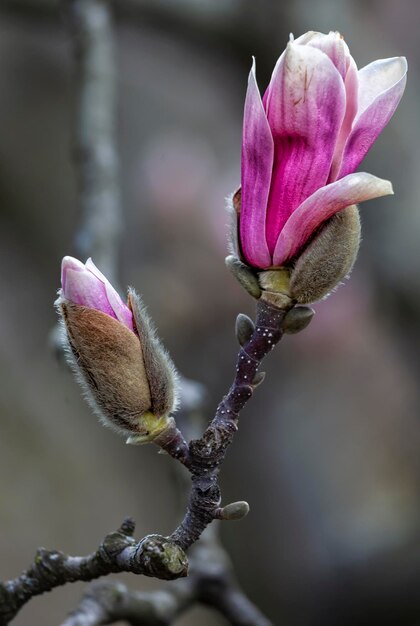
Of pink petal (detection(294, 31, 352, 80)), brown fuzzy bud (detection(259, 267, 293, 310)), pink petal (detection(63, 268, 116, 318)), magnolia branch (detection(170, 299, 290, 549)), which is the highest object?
pink petal (detection(294, 31, 352, 80))

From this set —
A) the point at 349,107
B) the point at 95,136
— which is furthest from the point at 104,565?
the point at 95,136

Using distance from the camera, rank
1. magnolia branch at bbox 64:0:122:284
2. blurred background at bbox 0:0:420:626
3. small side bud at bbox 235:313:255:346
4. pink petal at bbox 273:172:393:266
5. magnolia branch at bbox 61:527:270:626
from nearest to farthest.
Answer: pink petal at bbox 273:172:393:266, small side bud at bbox 235:313:255:346, magnolia branch at bbox 61:527:270:626, magnolia branch at bbox 64:0:122:284, blurred background at bbox 0:0:420:626

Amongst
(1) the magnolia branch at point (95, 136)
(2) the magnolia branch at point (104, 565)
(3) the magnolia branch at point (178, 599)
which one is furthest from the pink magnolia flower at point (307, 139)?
(1) the magnolia branch at point (95, 136)

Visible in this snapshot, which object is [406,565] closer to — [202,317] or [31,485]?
[202,317]

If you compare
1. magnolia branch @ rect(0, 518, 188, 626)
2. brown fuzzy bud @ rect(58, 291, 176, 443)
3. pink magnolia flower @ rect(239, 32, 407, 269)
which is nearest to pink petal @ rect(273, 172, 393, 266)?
pink magnolia flower @ rect(239, 32, 407, 269)

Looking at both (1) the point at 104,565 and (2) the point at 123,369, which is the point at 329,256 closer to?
(2) the point at 123,369

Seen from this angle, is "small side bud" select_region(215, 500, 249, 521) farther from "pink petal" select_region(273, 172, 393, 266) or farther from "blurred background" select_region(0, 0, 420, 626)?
"blurred background" select_region(0, 0, 420, 626)

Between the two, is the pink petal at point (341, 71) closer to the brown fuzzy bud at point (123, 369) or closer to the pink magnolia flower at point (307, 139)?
the pink magnolia flower at point (307, 139)
